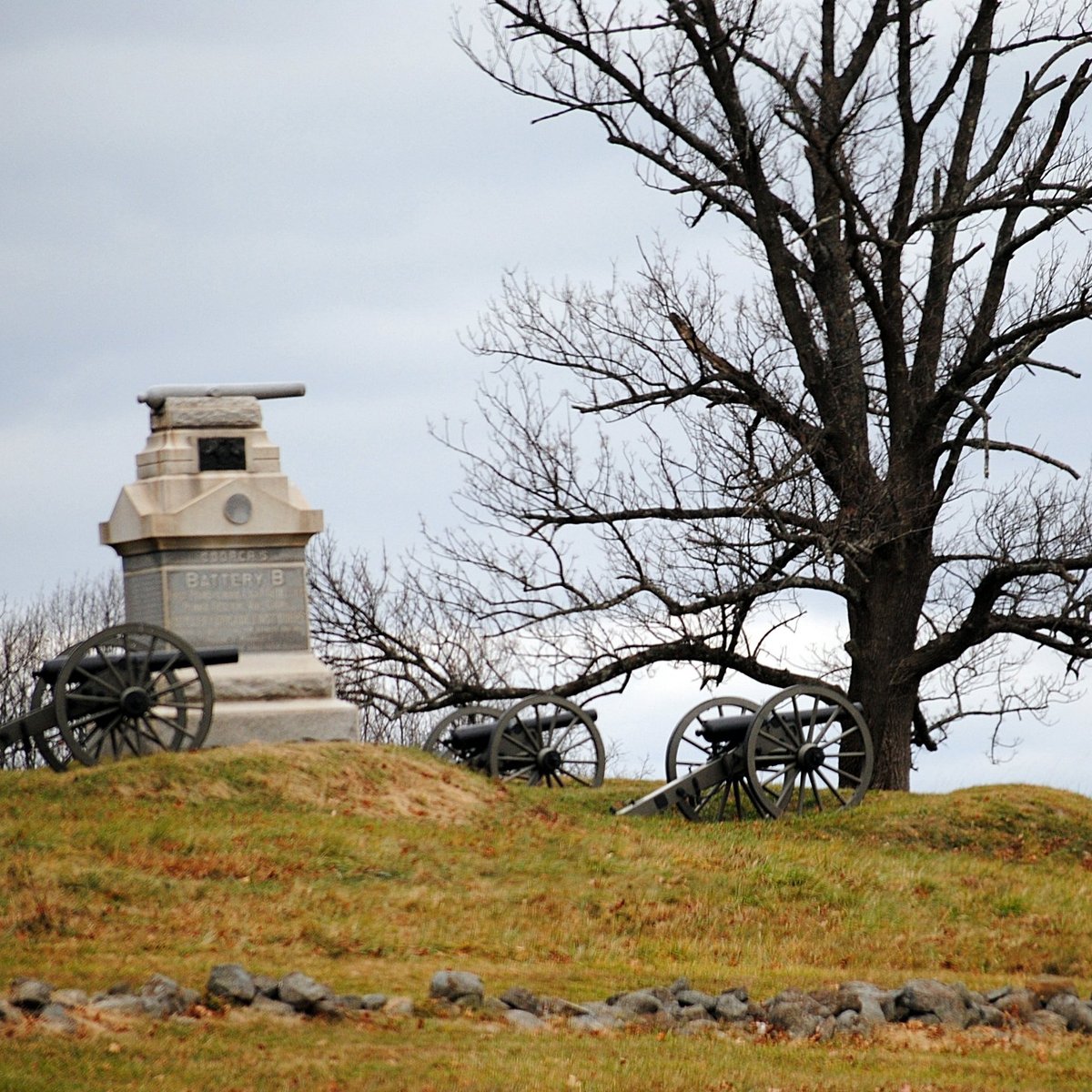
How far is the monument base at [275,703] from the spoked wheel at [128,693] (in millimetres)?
529

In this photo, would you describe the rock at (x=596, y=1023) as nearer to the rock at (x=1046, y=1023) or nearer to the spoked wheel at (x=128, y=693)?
the rock at (x=1046, y=1023)

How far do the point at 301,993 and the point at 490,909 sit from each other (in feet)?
11.1

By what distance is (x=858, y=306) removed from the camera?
2167cm

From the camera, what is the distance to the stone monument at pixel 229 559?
1677 centimetres

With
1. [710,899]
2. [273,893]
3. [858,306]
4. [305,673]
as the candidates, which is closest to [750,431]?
[858,306]

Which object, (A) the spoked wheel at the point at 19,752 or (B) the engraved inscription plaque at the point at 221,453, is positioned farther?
(B) the engraved inscription plaque at the point at 221,453

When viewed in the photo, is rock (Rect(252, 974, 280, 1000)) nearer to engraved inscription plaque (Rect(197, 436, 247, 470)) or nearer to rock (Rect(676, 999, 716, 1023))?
rock (Rect(676, 999, 716, 1023))

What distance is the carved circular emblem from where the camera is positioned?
55.9 feet

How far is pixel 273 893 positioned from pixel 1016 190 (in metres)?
12.4

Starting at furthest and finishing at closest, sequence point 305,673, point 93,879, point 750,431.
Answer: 1. point 750,431
2. point 305,673
3. point 93,879

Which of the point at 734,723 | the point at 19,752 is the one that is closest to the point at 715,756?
the point at 734,723

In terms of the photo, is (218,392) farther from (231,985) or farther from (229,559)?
(231,985)

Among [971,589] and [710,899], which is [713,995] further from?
[971,589]

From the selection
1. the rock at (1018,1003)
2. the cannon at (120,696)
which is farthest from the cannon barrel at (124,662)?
the rock at (1018,1003)
